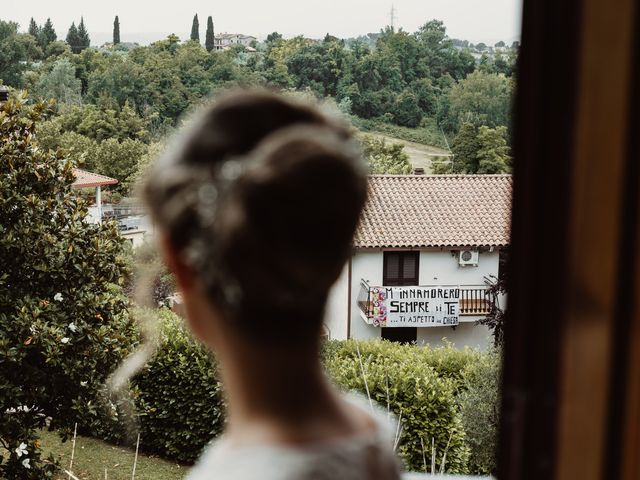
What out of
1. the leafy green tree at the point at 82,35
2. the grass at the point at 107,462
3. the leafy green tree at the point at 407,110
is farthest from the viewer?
the leafy green tree at the point at 82,35

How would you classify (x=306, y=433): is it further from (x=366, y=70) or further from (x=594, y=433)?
(x=366, y=70)

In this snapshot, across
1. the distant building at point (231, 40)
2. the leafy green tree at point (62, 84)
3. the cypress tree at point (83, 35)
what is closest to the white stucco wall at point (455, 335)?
the distant building at point (231, 40)

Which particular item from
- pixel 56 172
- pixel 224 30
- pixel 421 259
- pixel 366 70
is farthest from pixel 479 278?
pixel 224 30

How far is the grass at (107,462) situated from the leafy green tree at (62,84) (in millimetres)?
8565

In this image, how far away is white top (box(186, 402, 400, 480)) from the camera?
0.40m

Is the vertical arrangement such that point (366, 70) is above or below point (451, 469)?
above

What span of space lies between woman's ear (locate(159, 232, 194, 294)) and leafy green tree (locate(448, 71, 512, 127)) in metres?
12.6

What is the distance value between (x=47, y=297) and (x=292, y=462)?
11.8 feet

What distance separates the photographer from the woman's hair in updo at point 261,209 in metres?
0.39

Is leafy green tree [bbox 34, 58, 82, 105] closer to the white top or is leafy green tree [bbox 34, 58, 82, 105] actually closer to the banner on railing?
the banner on railing

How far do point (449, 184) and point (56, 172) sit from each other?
23.5ft

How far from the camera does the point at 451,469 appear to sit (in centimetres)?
555

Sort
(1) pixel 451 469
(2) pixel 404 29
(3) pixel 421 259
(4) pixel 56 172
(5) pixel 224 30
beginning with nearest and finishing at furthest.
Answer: (4) pixel 56 172 → (1) pixel 451 469 → (3) pixel 421 259 → (2) pixel 404 29 → (5) pixel 224 30

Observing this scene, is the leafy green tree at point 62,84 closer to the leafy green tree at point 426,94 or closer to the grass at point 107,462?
the leafy green tree at point 426,94
